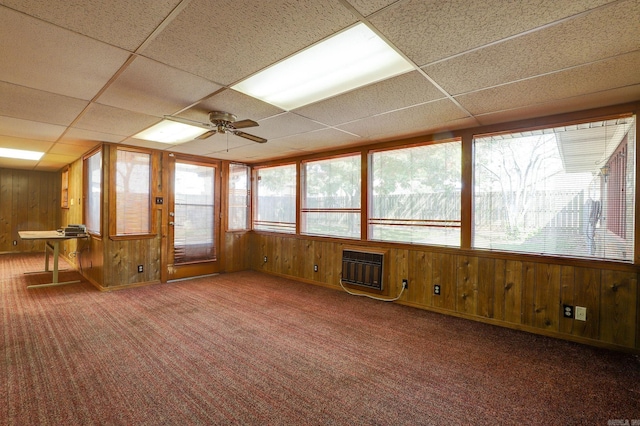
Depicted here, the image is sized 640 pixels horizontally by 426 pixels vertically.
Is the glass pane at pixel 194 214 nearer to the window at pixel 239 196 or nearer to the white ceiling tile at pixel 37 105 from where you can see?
the window at pixel 239 196

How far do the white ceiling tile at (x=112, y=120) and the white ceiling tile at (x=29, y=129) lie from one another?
393 millimetres

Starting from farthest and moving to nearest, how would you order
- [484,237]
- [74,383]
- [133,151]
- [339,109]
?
[133,151] → [484,237] → [339,109] → [74,383]

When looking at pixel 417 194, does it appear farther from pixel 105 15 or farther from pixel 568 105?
pixel 105 15

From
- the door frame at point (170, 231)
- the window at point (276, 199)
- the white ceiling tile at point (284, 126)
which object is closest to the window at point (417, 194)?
the white ceiling tile at point (284, 126)

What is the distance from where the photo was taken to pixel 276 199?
6.11m

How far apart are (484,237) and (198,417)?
3.36 m

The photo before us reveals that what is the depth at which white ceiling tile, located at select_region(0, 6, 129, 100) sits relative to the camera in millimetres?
1740

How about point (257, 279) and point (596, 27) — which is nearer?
point (596, 27)

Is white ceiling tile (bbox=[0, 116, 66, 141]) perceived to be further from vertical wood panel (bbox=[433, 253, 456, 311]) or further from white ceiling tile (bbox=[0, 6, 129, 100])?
vertical wood panel (bbox=[433, 253, 456, 311])

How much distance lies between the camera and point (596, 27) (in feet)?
5.51

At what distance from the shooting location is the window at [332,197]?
4.85m

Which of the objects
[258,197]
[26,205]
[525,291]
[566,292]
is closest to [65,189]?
[26,205]

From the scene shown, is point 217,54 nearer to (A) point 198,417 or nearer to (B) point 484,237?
(A) point 198,417

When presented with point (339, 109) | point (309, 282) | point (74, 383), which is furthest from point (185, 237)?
point (339, 109)
